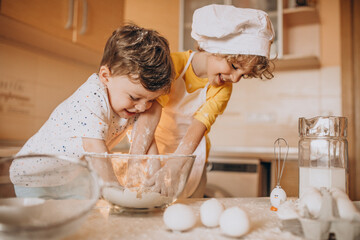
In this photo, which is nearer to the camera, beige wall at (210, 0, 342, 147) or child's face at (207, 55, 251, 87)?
child's face at (207, 55, 251, 87)

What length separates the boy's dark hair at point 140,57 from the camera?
875 millimetres

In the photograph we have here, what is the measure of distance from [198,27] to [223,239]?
0.71 meters

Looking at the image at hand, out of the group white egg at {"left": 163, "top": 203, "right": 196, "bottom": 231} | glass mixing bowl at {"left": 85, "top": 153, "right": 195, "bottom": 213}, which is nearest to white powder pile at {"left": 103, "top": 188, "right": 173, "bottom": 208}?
glass mixing bowl at {"left": 85, "top": 153, "right": 195, "bottom": 213}

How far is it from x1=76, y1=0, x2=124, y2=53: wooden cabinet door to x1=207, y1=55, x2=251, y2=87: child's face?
115 centimetres

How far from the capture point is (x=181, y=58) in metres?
1.14

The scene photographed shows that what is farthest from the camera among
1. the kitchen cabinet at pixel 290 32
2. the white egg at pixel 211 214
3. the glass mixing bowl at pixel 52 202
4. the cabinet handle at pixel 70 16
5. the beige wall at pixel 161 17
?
the beige wall at pixel 161 17

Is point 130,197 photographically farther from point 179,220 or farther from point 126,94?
point 126,94

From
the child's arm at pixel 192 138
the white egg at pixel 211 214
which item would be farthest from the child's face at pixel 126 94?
the white egg at pixel 211 214

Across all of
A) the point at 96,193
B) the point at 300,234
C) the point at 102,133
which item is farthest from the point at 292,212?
the point at 102,133

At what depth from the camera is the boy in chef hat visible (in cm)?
97

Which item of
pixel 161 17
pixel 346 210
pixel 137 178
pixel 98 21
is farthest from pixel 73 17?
pixel 346 210

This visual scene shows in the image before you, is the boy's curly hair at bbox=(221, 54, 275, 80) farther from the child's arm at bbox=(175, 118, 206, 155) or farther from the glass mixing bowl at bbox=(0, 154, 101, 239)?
the glass mixing bowl at bbox=(0, 154, 101, 239)

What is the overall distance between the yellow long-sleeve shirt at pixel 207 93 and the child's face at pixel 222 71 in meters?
0.05

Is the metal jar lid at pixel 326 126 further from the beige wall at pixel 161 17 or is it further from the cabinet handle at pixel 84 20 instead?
the beige wall at pixel 161 17
